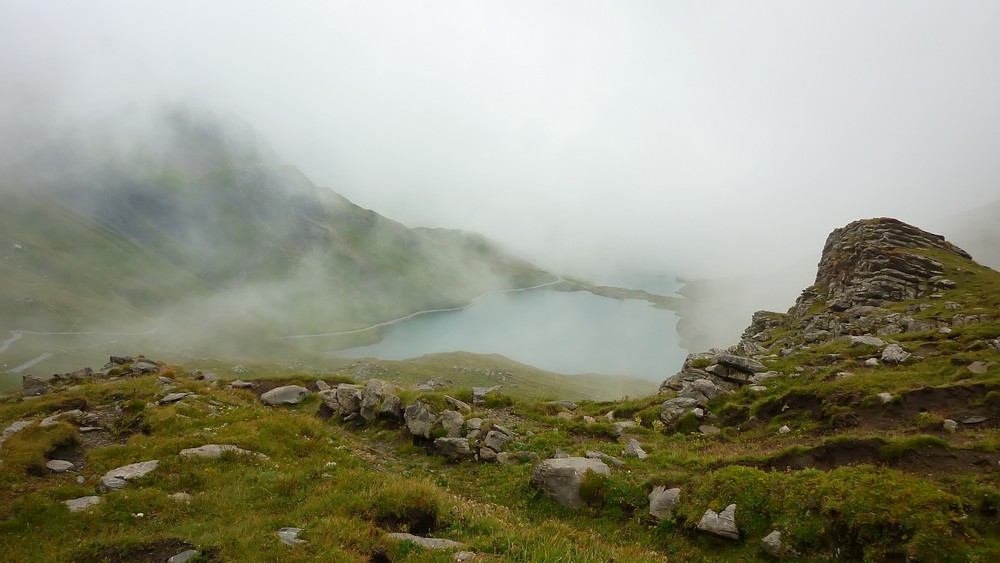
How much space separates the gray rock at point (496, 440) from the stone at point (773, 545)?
12778 millimetres

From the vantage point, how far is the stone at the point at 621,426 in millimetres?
24922

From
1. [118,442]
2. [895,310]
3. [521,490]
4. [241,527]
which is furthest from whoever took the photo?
[895,310]

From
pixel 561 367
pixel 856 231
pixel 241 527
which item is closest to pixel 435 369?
pixel 561 367

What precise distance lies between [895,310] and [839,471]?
44.8 metres

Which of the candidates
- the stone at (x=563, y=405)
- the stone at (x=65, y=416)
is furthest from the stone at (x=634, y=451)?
the stone at (x=65, y=416)

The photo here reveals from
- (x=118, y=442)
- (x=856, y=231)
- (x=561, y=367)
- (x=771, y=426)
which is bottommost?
(x=561, y=367)

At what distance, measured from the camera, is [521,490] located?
17656 mm

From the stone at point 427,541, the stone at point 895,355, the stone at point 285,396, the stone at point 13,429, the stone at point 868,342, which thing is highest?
the stone at point 868,342

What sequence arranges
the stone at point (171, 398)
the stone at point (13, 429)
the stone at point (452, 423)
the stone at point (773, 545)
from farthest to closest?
1. the stone at point (171, 398)
2. the stone at point (452, 423)
3. the stone at point (13, 429)
4. the stone at point (773, 545)

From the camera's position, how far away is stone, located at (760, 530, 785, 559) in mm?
11758

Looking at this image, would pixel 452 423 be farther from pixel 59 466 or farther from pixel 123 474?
pixel 59 466

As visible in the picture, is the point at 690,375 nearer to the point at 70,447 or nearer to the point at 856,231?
the point at 70,447

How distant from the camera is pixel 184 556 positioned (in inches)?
425

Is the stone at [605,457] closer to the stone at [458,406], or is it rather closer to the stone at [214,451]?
the stone at [458,406]
